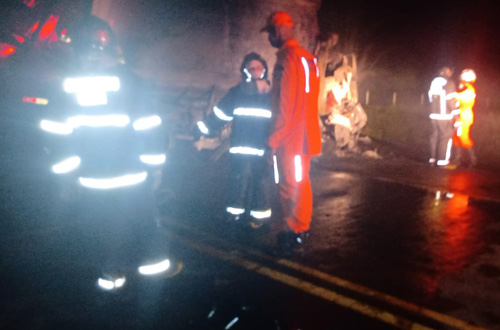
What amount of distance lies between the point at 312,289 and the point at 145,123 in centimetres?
195

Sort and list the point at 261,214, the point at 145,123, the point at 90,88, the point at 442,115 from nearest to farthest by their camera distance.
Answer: the point at 90,88 < the point at 145,123 < the point at 261,214 < the point at 442,115

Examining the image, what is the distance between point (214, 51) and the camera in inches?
419

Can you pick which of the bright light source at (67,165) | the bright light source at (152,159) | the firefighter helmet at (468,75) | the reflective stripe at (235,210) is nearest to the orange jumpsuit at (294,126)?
the reflective stripe at (235,210)

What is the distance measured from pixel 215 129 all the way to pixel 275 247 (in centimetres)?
140

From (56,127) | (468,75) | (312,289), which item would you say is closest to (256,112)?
(312,289)

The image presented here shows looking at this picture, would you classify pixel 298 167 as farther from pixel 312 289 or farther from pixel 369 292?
pixel 369 292

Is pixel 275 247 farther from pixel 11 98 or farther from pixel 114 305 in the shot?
pixel 11 98

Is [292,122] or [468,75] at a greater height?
[468,75]

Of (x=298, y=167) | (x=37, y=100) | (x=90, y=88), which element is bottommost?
(x=298, y=167)

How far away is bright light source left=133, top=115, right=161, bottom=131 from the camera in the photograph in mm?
3709

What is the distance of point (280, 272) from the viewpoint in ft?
14.9

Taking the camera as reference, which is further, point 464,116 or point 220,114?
point 464,116

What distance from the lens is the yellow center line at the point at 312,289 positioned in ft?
12.3

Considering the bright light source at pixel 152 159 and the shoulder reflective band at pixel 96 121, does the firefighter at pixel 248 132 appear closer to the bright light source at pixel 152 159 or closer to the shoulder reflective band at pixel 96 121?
the bright light source at pixel 152 159
